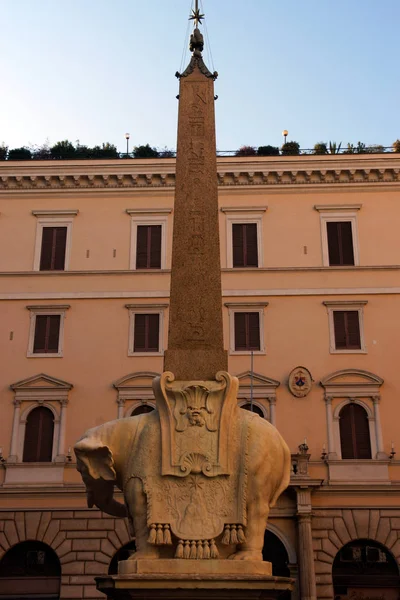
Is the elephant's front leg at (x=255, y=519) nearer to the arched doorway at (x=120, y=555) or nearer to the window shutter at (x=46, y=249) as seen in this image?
the arched doorway at (x=120, y=555)

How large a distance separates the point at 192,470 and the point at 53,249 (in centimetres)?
1723

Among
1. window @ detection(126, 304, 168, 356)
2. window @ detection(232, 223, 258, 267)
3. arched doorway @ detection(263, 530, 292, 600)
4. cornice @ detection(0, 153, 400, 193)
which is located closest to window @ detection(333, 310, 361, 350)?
window @ detection(232, 223, 258, 267)

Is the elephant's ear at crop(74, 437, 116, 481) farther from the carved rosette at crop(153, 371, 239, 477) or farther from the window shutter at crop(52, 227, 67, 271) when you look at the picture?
the window shutter at crop(52, 227, 67, 271)

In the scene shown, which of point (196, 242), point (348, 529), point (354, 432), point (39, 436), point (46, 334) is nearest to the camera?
point (196, 242)

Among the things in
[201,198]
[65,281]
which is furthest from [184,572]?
[65,281]

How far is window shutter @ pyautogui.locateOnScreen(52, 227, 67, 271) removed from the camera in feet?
79.0

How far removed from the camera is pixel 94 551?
69.6 feet

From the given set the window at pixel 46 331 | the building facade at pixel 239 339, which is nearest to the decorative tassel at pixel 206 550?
the building facade at pixel 239 339

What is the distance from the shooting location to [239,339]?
75.0ft

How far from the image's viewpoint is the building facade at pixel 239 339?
69.2ft

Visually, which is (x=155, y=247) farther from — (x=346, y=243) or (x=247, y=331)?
(x=346, y=243)

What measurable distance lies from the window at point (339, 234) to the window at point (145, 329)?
16.4ft

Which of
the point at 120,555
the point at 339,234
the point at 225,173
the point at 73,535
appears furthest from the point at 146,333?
the point at 339,234

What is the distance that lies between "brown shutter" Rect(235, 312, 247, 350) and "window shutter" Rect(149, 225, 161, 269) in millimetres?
2766
